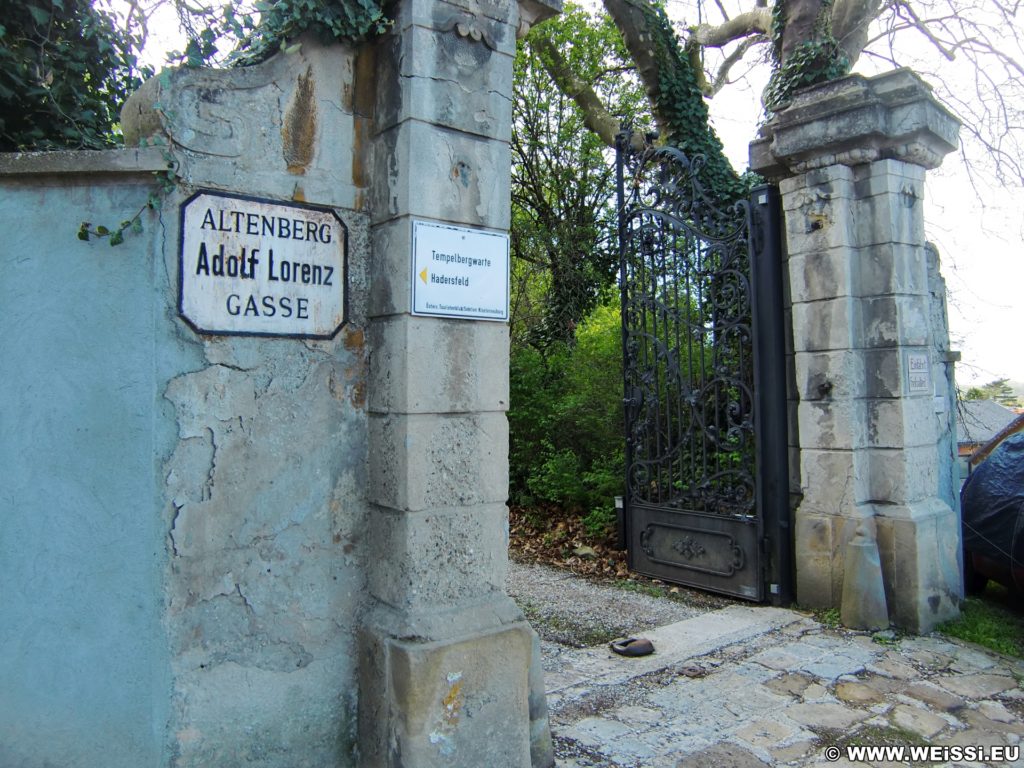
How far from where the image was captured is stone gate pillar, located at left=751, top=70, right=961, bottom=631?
5.02 metres

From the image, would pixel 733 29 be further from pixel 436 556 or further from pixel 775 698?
pixel 436 556

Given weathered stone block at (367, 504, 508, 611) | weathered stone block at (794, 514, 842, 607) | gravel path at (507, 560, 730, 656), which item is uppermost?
weathered stone block at (367, 504, 508, 611)

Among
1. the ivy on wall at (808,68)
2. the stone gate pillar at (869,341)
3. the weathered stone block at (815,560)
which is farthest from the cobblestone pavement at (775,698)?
the ivy on wall at (808,68)

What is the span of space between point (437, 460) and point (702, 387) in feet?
12.1

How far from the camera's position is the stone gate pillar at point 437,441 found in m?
2.64

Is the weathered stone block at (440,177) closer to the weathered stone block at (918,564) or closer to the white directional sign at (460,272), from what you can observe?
the white directional sign at (460,272)

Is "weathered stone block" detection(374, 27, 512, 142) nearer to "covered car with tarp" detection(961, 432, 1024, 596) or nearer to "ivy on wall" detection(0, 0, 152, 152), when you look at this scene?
"ivy on wall" detection(0, 0, 152, 152)

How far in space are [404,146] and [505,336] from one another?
82cm

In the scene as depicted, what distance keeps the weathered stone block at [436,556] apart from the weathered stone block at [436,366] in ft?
1.34

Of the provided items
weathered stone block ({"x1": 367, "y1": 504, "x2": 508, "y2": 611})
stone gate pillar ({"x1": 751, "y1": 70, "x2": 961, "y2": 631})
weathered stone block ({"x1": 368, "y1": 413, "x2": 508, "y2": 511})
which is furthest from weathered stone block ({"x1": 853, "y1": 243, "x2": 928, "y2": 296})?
weathered stone block ({"x1": 367, "y1": 504, "x2": 508, "y2": 611})

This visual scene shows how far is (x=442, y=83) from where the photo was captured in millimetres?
2781

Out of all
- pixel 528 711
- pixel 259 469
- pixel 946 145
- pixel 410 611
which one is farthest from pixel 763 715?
pixel 946 145

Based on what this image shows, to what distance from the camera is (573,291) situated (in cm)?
1041

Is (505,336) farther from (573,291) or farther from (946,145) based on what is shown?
(573,291)
